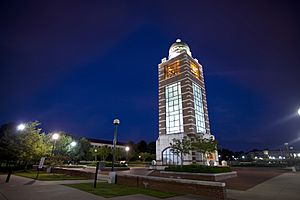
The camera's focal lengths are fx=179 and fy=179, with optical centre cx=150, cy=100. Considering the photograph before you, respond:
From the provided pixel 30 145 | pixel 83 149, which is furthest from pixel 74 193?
pixel 83 149

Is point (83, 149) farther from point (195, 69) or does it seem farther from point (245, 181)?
point (245, 181)

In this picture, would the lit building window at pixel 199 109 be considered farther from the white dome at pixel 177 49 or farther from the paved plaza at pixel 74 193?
the paved plaza at pixel 74 193

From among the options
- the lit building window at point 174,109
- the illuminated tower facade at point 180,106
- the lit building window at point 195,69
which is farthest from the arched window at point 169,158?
the lit building window at point 195,69

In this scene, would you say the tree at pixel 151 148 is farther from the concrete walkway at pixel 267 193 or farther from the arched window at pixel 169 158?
the concrete walkway at pixel 267 193

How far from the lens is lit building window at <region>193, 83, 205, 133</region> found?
46025mm

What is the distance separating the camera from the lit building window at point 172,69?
5052 cm

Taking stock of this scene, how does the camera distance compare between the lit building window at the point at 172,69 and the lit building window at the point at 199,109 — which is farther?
the lit building window at the point at 172,69

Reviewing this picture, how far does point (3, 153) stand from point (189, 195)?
32848 mm

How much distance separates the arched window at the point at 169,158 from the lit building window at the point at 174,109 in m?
5.11

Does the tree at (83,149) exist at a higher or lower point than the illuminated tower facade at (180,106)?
lower

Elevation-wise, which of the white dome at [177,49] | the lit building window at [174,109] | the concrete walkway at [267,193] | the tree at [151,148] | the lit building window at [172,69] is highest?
the white dome at [177,49]

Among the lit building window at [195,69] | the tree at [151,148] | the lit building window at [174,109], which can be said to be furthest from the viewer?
the tree at [151,148]

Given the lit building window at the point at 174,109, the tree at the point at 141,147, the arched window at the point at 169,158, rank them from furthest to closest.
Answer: the tree at the point at 141,147 → the lit building window at the point at 174,109 → the arched window at the point at 169,158

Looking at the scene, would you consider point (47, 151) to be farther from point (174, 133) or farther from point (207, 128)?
point (207, 128)
